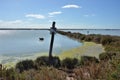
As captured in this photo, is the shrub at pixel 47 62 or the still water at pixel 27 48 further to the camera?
the still water at pixel 27 48

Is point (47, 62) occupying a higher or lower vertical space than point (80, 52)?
higher

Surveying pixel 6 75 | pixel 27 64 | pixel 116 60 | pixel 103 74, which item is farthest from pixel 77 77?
pixel 27 64

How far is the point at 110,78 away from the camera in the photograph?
4664 mm

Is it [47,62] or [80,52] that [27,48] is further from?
[47,62]

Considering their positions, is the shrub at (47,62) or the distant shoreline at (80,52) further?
the distant shoreline at (80,52)

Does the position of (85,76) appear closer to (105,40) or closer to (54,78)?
(54,78)

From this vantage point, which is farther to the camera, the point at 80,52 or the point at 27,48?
the point at 27,48

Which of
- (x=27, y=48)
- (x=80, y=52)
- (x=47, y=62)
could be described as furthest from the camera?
(x=27, y=48)

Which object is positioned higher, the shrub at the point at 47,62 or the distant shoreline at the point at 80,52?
the shrub at the point at 47,62

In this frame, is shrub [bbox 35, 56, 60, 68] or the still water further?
the still water

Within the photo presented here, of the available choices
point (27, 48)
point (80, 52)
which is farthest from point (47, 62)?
point (27, 48)

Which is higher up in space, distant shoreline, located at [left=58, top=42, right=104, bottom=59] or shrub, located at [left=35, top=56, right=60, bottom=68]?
shrub, located at [left=35, top=56, right=60, bottom=68]

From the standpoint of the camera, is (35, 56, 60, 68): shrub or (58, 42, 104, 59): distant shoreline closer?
(35, 56, 60, 68): shrub

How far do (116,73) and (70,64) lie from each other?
8937mm
